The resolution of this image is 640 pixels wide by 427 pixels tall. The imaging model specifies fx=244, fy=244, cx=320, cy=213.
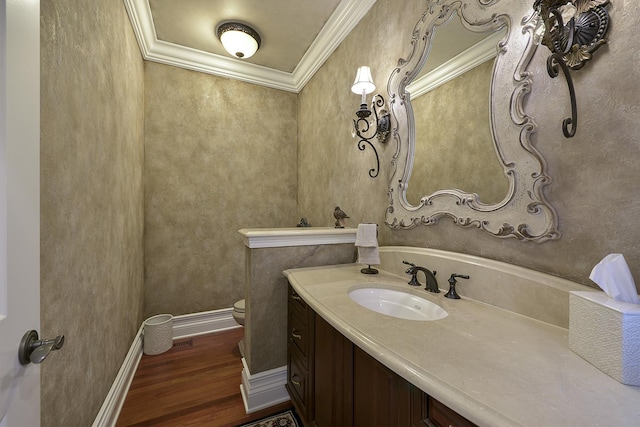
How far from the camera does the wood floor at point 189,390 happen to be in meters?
1.51

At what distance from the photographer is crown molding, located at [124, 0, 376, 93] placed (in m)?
1.94

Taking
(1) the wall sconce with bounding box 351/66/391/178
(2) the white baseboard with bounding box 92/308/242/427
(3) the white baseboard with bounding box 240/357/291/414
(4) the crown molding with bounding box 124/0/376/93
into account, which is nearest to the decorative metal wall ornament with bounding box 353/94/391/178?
(1) the wall sconce with bounding box 351/66/391/178

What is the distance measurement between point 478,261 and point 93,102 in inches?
80.2

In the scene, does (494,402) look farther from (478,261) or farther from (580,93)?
(580,93)

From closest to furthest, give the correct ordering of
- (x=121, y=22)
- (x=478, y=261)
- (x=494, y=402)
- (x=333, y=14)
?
(x=494, y=402) < (x=478, y=261) < (x=121, y=22) < (x=333, y=14)

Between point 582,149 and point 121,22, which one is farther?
point 121,22

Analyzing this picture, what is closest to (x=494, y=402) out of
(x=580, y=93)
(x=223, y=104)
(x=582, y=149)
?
(x=582, y=149)

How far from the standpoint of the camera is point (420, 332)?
31.1 inches

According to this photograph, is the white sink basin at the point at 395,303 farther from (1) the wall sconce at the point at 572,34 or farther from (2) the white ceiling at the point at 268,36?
(2) the white ceiling at the point at 268,36

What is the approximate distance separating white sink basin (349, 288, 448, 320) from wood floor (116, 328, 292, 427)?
0.99m

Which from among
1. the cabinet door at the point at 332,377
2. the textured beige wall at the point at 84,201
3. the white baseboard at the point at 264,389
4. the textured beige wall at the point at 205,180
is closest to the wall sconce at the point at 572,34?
the cabinet door at the point at 332,377

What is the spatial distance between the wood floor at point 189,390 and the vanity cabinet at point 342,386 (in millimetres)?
480

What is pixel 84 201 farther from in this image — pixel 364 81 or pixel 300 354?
pixel 364 81

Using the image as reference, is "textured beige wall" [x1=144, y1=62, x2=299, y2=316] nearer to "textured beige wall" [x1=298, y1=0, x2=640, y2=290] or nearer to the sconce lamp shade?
the sconce lamp shade
